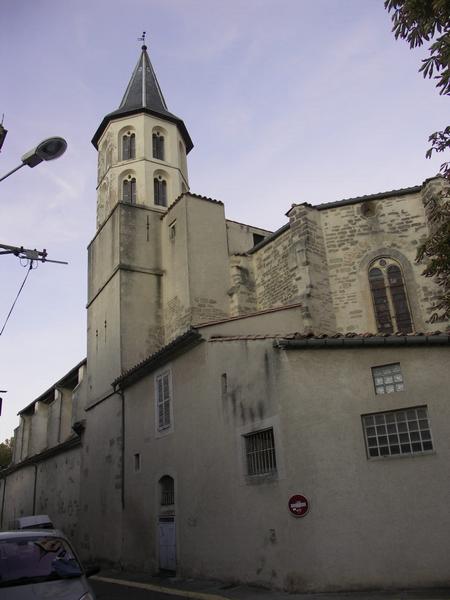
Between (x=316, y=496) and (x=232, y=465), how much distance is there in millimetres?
2454

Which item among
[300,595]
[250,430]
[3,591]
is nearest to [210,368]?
[250,430]

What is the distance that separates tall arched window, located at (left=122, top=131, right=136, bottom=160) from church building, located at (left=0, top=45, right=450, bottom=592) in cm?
6

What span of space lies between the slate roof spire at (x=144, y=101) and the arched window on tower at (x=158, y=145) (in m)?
1.01

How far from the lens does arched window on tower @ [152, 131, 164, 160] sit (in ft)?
85.4

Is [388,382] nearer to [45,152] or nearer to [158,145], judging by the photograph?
[45,152]

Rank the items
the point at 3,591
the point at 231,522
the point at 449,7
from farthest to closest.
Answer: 1. the point at 231,522
2. the point at 449,7
3. the point at 3,591

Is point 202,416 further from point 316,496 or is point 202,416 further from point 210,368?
point 316,496

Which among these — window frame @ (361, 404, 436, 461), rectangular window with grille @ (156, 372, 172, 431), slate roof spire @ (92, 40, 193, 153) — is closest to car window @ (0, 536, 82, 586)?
window frame @ (361, 404, 436, 461)

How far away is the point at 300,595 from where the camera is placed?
9109mm

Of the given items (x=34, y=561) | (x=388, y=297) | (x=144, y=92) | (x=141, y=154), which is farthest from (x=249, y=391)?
(x=144, y=92)

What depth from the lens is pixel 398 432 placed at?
967 centimetres

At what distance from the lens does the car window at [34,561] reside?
5.64m

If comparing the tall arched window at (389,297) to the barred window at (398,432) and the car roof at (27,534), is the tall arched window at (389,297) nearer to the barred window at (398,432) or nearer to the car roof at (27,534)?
the barred window at (398,432)

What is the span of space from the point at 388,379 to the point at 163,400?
22.7 feet
